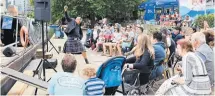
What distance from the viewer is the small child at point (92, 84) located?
3.97m

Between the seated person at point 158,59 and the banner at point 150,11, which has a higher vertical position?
the banner at point 150,11

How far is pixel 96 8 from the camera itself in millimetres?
40250

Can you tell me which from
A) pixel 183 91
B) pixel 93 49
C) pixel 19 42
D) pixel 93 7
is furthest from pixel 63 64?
pixel 93 7

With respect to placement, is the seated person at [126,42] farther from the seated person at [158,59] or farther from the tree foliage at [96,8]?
the tree foliage at [96,8]

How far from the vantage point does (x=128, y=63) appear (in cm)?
662

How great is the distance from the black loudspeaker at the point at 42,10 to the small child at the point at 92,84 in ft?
12.7

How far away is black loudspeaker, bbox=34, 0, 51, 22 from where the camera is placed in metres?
7.82

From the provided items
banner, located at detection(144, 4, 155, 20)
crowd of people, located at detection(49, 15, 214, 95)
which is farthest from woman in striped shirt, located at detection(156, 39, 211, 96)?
banner, located at detection(144, 4, 155, 20)

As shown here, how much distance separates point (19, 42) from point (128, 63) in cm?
375

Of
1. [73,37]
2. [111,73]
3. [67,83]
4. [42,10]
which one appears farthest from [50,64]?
[67,83]

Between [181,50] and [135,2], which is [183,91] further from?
[135,2]

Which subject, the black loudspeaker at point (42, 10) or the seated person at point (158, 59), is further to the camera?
the black loudspeaker at point (42, 10)

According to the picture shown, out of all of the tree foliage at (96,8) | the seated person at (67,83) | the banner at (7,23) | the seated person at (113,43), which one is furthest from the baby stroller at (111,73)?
the tree foliage at (96,8)

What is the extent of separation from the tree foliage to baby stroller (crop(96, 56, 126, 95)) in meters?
34.6
